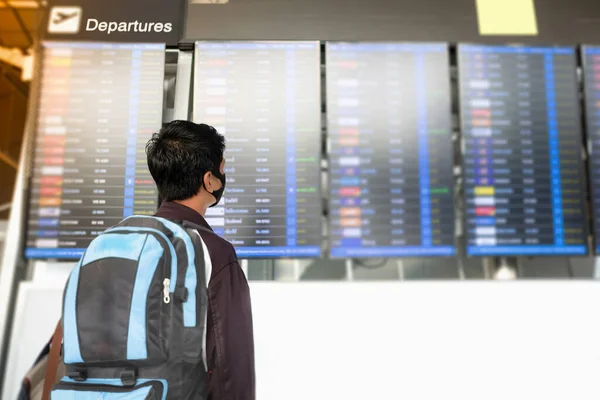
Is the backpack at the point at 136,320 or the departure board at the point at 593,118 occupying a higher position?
the departure board at the point at 593,118

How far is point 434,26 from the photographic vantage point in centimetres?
231

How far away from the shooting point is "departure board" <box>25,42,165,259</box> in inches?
82.9

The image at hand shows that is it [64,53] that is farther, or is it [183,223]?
[64,53]

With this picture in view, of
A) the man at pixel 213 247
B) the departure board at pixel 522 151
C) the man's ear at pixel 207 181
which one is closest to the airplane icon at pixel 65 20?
the man at pixel 213 247

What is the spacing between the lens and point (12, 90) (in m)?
2.28

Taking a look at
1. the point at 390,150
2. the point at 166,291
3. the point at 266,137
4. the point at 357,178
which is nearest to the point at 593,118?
the point at 390,150

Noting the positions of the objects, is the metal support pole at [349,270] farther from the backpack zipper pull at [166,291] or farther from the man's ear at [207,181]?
the backpack zipper pull at [166,291]

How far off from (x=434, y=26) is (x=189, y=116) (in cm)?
122

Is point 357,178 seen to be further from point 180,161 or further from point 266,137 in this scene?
point 180,161

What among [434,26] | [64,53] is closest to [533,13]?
[434,26]

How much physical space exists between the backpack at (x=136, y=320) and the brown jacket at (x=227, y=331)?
31mm

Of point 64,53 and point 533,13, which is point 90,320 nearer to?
point 64,53

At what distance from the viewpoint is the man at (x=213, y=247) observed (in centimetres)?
136

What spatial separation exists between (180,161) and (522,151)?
1.58 m
